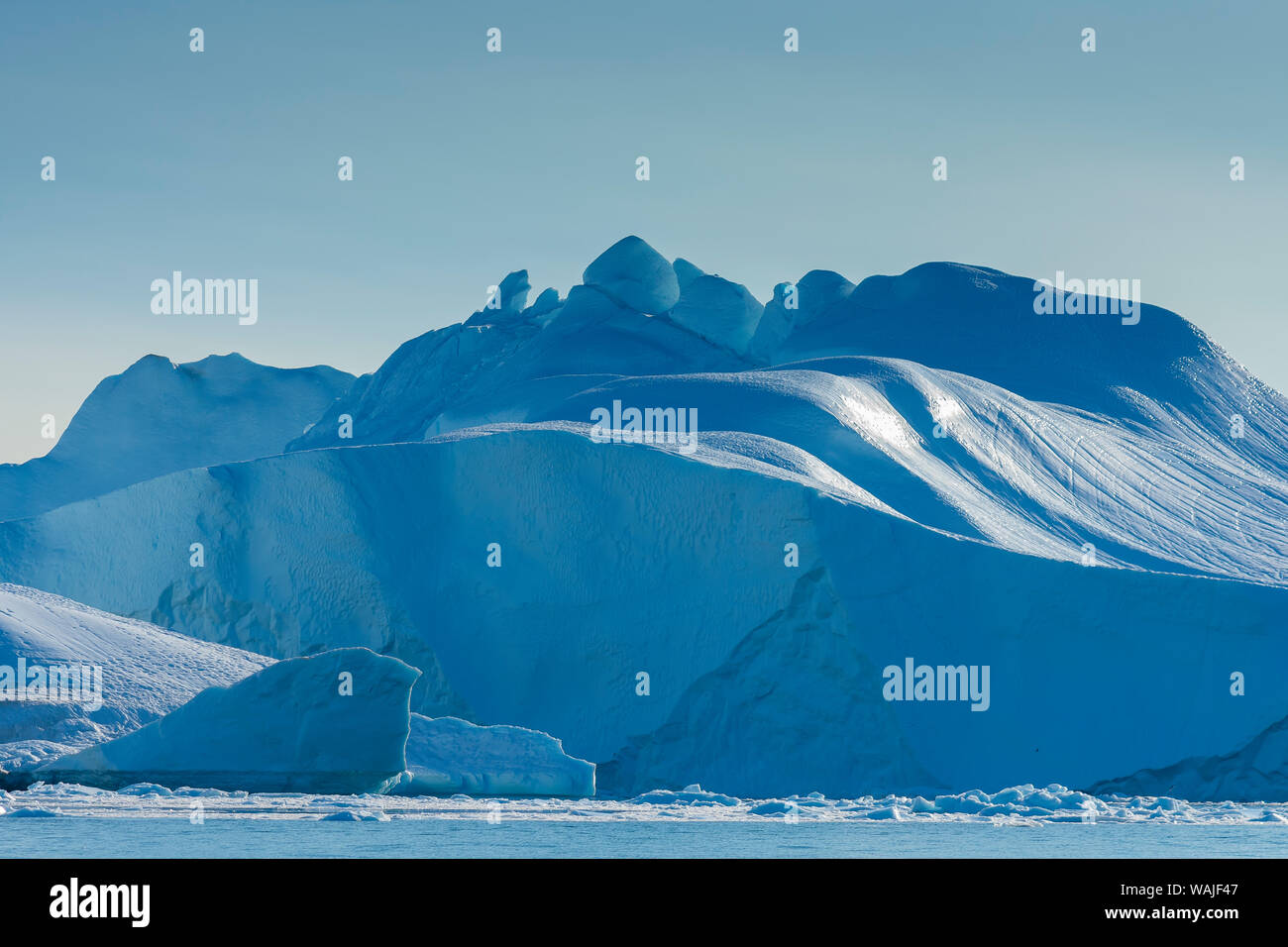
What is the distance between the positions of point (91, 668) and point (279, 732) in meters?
2.74

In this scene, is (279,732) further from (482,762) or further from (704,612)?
(704,612)

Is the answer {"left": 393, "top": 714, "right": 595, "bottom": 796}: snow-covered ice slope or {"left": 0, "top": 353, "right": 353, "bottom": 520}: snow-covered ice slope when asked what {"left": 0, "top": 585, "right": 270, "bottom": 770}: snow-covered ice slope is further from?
{"left": 0, "top": 353, "right": 353, "bottom": 520}: snow-covered ice slope

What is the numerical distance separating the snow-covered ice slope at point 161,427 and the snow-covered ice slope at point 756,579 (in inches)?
789

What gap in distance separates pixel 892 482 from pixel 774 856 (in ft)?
42.8

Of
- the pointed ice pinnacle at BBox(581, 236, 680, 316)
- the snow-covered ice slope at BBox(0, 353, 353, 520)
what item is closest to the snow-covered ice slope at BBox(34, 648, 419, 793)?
the pointed ice pinnacle at BBox(581, 236, 680, 316)

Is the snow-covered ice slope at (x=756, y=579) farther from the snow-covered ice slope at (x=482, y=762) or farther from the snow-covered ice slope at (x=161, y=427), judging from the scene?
the snow-covered ice slope at (x=161, y=427)

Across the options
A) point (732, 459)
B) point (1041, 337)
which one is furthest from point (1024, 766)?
point (1041, 337)

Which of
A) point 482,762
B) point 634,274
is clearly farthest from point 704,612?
point 634,274

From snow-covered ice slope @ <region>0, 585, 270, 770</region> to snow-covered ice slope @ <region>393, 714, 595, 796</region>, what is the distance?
2611 mm

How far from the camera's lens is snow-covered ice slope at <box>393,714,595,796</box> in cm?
1816

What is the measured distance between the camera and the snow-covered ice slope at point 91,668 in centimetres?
1739

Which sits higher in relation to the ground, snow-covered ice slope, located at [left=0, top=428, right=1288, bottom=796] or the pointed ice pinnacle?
the pointed ice pinnacle

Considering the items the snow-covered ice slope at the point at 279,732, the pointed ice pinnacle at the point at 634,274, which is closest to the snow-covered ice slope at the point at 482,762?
the snow-covered ice slope at the point at 279,732

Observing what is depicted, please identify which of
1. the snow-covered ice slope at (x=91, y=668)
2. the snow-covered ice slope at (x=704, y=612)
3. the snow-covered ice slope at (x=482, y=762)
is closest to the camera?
the snow-covered ice slope at (x=91, y=668)
